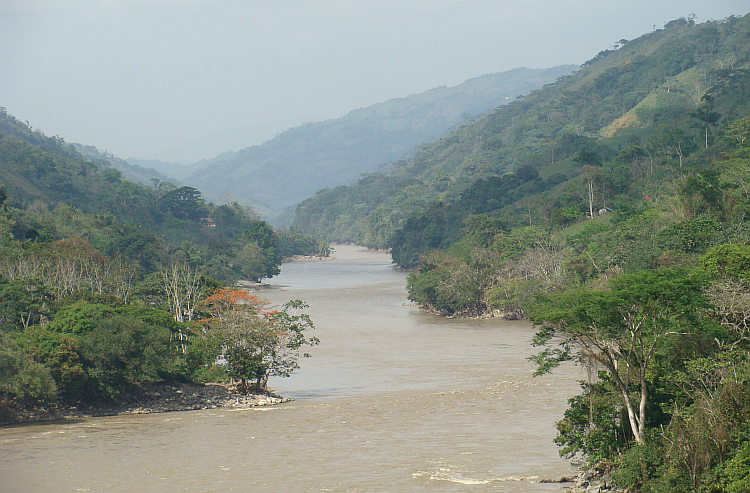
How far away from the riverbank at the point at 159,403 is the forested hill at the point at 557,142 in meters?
33.3

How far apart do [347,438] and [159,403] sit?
6.84m

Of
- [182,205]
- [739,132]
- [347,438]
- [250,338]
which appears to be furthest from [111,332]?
[182,205]

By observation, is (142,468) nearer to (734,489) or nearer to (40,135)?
(734,489)

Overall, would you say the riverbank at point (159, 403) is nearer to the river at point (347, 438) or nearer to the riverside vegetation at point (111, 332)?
the riverside vegetation at point (111, 332)

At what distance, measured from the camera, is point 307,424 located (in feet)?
68.3

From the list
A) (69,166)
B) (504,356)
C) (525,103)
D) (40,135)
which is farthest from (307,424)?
(525,103)

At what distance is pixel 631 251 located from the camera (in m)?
34.9

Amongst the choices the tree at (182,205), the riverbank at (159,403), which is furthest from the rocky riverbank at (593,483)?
the tree at (182,205)

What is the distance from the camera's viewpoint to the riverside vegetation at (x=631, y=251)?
12758 mm

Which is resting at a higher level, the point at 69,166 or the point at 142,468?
the point at 69,166

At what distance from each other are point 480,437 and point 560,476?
408 cm

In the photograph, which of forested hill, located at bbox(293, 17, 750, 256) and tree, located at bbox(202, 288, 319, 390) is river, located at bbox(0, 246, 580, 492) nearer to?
tree, located at bbox(202, 288, 319, 390)

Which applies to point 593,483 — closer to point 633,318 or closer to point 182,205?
point 633,318

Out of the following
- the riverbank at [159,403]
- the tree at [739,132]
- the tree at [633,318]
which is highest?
the tree at [739,132]
